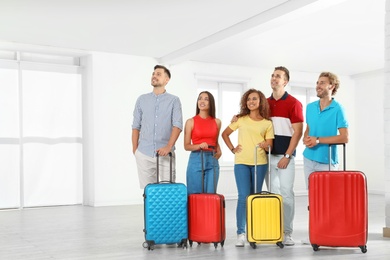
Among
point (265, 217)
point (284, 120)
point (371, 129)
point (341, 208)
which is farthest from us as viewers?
point (371, 129)

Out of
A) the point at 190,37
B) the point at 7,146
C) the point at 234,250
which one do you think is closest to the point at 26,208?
the point at 7,146

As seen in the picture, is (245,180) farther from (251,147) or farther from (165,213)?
(165,213)

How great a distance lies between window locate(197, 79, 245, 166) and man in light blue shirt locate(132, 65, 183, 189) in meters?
5.11

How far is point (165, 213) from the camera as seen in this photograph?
3.78m

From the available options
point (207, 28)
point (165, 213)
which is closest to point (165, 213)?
point (165, 213)

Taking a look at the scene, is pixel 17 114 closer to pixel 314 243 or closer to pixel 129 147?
pixel 129 147

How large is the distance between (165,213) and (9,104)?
15.5 feet

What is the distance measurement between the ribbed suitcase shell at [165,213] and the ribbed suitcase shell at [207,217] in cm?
8

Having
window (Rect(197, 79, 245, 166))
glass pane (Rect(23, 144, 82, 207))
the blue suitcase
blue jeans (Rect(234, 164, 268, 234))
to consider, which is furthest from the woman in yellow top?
window (Rect(197, 79, 245, 166))

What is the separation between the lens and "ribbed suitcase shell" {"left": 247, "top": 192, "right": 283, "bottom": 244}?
371cm

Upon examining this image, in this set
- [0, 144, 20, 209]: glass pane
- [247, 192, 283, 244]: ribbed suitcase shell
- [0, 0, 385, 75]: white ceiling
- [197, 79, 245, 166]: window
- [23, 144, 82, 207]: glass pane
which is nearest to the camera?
[247, 192, 283, 244]: ribbed suitcase shell

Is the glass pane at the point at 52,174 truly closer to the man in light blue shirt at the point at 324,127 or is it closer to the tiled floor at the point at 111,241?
the tiled floor at the point at 111,241

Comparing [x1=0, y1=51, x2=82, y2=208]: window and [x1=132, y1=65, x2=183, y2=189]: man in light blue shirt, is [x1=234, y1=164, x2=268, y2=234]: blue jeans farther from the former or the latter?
[x1=0, y1=51, x2=82, y2=208]: window

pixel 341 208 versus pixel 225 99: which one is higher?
pixel 225 99
